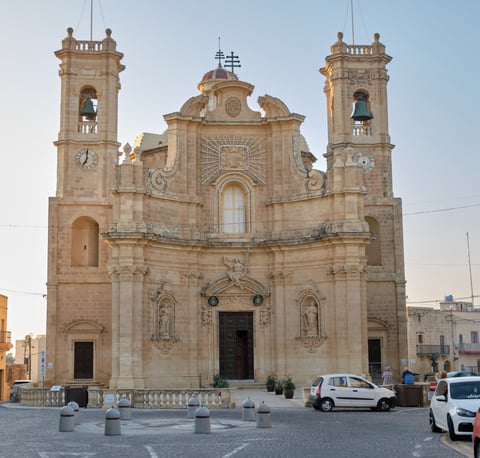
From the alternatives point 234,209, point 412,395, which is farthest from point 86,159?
point 412,395

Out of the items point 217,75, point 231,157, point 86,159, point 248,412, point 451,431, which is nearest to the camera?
point 451,431

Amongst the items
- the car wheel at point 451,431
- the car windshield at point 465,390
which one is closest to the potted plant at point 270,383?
the car windshield at point 465,390

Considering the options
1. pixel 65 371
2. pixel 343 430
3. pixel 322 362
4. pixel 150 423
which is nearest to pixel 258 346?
pixel 322 362

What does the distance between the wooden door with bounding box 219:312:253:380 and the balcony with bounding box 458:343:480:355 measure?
109 feet

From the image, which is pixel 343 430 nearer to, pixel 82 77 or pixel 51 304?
pixel 51 304

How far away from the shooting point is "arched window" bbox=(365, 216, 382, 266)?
40312 mm

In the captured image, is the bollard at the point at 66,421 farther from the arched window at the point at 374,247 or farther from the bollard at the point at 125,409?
the arched window at the point at 374,247

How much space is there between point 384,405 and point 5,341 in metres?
31.9

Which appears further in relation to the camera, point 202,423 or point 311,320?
point 311,320

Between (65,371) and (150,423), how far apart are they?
52.8ft

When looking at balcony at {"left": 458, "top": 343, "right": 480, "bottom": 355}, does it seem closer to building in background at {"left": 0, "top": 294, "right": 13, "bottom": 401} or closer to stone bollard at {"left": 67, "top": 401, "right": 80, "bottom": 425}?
building in background at {"left": 0, "top": 294, "right": 13, "bottom": 401}

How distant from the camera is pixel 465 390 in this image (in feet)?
56.0

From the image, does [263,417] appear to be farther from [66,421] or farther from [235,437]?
[66,421]

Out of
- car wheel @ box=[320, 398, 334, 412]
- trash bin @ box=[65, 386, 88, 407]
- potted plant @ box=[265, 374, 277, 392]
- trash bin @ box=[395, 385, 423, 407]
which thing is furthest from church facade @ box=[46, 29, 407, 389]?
car wheel @ box=[320, 398, 334, 412]
